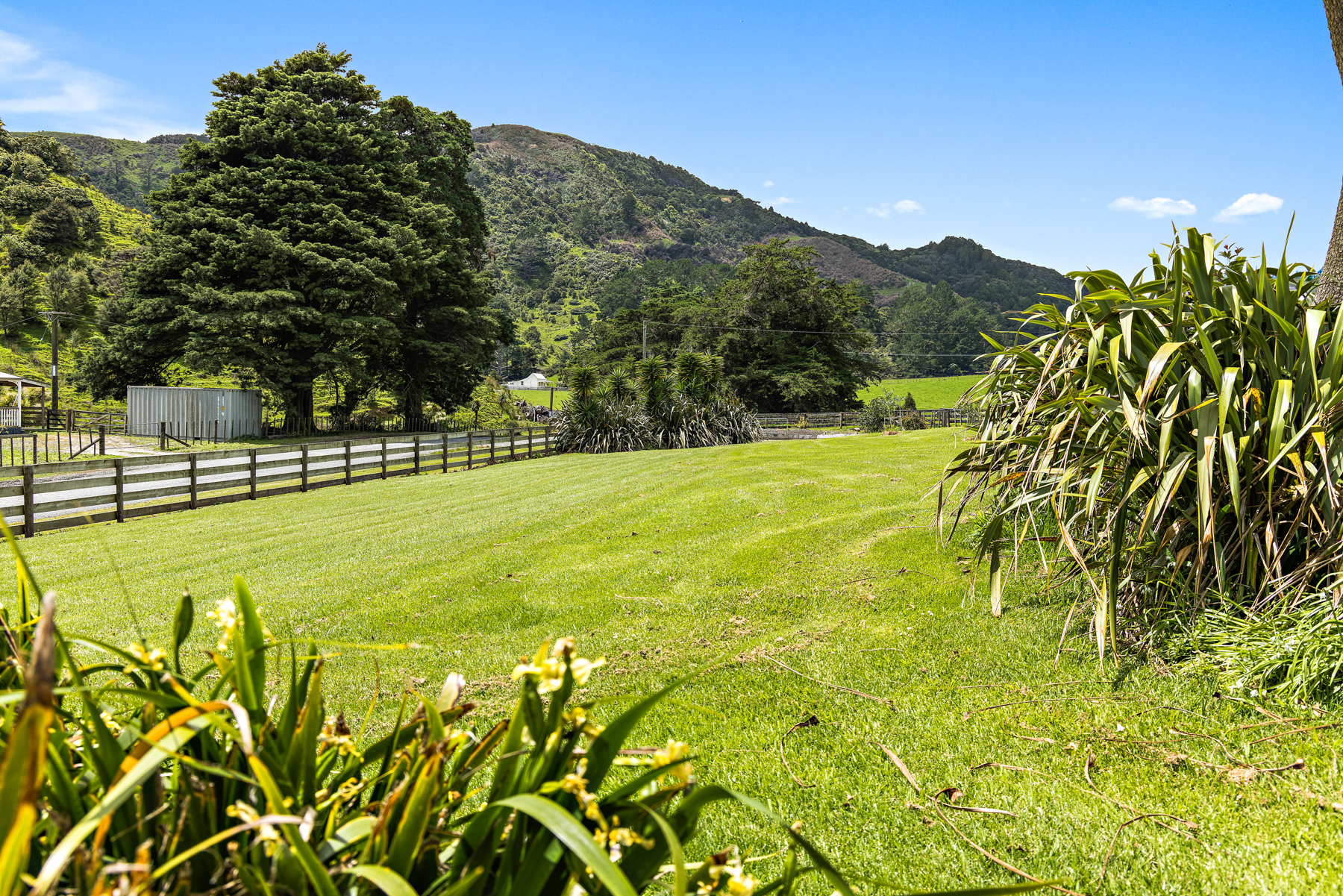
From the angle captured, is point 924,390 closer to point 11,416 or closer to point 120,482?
point 11,416

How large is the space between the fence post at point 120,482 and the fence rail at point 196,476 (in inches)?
0.6

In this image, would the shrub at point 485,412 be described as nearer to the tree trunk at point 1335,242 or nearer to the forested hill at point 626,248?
the tree trunk at point 1335,242

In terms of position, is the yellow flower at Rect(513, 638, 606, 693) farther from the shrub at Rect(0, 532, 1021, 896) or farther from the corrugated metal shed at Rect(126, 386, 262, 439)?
the corrugated metal shed at Rect(126, 386, 262, 439)

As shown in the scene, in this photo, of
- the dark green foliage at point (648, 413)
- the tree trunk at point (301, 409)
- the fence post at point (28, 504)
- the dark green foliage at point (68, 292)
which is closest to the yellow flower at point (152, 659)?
the fence post at point (28, 504)

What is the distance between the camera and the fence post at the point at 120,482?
11.0m

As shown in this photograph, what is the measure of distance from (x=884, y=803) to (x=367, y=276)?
30.5 m

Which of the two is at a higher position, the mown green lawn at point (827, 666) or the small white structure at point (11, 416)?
the small white structure at point (11, 416)

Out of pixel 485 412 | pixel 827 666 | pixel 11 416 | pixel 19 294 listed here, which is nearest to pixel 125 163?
pixel 19 294

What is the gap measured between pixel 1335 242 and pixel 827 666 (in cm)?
→ 387

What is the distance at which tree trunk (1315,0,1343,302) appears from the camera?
4219mm

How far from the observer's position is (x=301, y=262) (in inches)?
1153

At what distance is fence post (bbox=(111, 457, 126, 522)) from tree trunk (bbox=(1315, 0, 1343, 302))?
1370 centimetres

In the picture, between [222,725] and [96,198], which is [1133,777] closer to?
[222,725]

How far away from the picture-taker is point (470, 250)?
41531mm
